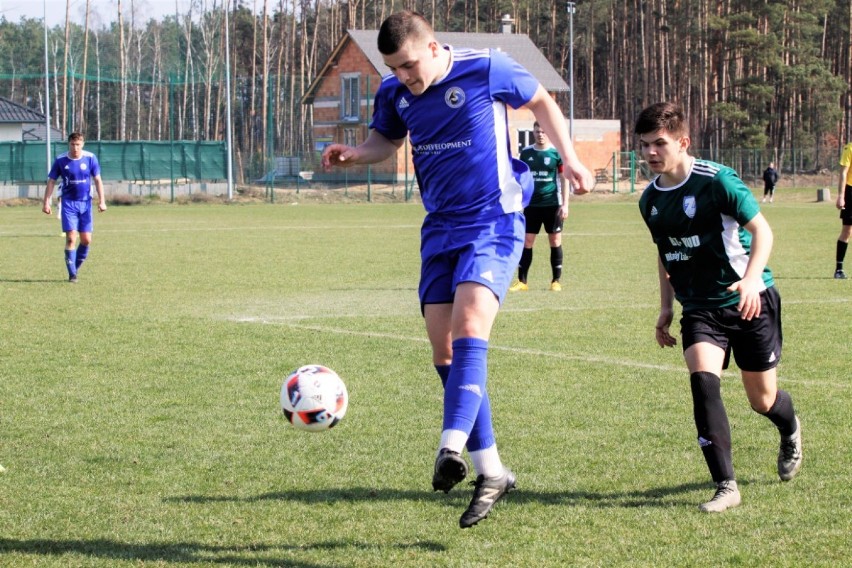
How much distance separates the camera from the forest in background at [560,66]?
68938 millimetres

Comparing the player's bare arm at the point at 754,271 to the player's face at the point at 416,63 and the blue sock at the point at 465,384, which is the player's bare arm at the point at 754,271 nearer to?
the blue sock at the point at 465,384

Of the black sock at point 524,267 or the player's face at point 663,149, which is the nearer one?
the player's face at point 663,149

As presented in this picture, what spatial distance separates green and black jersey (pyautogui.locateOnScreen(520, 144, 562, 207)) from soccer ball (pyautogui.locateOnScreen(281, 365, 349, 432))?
32.9 ft

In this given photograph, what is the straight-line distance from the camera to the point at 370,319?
38.3 ft

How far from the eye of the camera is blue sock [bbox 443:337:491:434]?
14.9 feet

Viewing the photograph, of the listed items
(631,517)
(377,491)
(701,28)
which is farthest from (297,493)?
(701,28)

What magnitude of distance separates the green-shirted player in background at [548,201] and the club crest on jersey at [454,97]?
986 centimetres

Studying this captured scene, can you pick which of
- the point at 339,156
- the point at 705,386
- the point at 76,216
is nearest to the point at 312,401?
the point at 339,156

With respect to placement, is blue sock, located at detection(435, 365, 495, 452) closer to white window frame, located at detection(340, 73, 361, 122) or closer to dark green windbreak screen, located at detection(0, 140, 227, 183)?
dark green windbreak screen, located at detection(0, 140, 227, 183)

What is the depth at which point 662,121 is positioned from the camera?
5039mm

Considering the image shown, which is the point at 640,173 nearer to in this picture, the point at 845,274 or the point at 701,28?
the point at 701,28

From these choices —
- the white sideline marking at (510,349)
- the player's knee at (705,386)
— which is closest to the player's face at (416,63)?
the player's knee at (705,386)

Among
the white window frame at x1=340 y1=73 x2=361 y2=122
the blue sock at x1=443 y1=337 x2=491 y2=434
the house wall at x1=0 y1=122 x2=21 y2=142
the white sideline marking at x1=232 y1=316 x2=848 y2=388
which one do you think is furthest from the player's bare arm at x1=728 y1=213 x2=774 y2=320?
the house wall at x1=0 y1=122 x2=21 y2=142

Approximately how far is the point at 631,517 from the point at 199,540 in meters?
1.82
